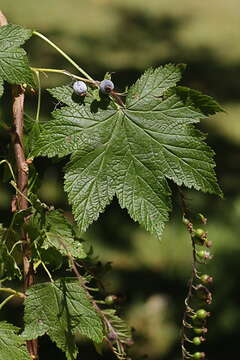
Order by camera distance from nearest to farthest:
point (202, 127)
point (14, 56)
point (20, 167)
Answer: point (14, 56) < point (20, 167) < point (202, 127)

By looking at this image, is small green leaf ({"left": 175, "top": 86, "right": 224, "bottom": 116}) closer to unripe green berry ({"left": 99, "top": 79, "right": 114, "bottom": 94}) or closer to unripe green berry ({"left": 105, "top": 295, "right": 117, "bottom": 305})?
unripe green berry ({"left": 99, "top": 79, "right": 114, "bottom": 94})

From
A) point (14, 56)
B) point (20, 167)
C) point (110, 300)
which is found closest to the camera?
point (14, 56)

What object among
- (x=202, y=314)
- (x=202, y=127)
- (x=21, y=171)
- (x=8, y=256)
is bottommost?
(x=202, y=127)

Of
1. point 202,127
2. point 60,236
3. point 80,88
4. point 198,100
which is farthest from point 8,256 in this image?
point 202,127

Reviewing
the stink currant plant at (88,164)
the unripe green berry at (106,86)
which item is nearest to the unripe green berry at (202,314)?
the stink currant plant at (88,164)

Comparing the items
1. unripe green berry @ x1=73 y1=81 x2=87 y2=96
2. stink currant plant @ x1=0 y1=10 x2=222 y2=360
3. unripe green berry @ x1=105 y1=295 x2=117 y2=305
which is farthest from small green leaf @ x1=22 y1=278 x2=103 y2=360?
unripe green berry @ x1=73 y1=81 x2=87 y2=96

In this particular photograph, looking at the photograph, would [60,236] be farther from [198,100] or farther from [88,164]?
[198,100]
